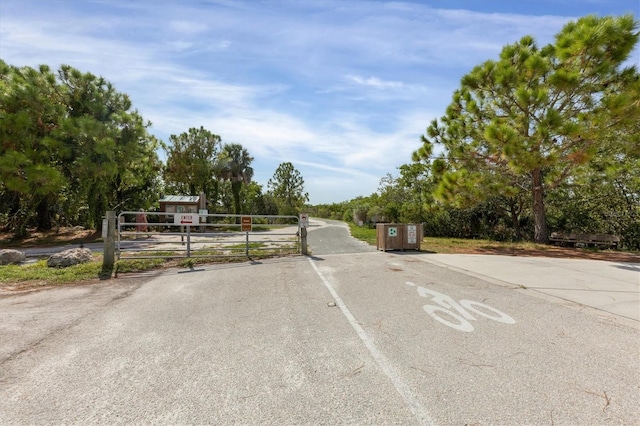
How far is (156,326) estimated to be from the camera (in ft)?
14.3

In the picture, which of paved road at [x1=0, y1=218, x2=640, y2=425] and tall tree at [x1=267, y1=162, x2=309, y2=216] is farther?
tall tree at [x1=267, y1=162, x2=309, y2=216]

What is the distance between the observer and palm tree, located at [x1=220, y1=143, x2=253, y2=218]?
37188 millimetres

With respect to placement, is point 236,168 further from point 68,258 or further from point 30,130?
point 68,258

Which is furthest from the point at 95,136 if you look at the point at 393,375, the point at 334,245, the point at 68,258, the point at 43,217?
the point at 393,375

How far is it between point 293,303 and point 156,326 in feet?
6.77

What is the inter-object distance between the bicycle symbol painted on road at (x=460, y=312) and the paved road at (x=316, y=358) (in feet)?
0.10

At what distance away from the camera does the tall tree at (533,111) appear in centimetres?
1115

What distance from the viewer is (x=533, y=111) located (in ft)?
41.8

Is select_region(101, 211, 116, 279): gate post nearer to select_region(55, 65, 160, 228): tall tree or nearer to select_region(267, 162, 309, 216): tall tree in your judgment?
select_region(55, 65, 160, 228): tall tree

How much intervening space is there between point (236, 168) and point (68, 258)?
29.5 meters

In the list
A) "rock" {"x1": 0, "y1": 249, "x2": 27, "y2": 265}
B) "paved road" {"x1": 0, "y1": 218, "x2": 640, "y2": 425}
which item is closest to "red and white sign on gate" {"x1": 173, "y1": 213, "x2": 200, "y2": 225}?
"paved road" {"x1": 0, "y1": 218, "x2": 640, "y2": 425}

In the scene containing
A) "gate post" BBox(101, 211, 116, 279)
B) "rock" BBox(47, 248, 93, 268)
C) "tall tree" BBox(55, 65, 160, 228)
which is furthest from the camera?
"tall tree" BBox(55, 65, 160, 228)

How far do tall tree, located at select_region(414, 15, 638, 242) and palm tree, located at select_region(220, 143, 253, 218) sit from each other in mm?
26031

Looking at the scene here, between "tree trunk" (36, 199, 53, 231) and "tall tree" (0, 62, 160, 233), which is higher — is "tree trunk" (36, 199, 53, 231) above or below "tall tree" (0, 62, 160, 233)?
below
